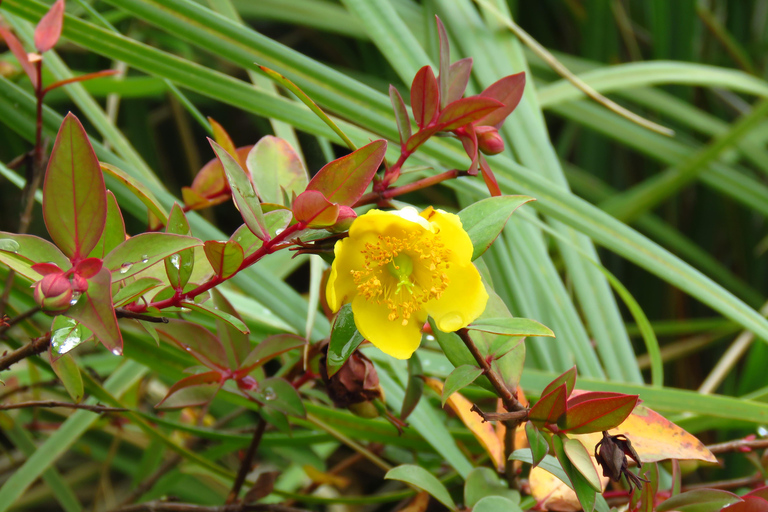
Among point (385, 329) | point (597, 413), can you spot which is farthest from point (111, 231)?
point (597, 413)

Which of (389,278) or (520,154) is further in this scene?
(520,154)

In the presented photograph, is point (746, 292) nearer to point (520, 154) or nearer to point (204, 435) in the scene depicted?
point (520, 154)

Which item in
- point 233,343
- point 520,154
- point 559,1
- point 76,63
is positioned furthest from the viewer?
point 559,1

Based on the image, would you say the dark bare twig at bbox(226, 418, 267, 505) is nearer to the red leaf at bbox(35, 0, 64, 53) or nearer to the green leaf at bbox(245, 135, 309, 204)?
the green leaf at bbox(245, 135, 309, 204)

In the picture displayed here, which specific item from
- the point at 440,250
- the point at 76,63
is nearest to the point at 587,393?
the point at 440,250

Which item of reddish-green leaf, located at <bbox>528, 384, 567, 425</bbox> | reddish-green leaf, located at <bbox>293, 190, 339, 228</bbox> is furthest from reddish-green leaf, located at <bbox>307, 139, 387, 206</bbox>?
reddish-green leaf, located at <bbox>528, 384, 567, 425</bbox>

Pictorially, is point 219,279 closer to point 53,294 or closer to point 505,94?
point 53,294

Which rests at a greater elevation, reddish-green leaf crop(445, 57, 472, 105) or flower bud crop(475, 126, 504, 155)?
reddish-green leaf crop(445, 57, 472, 105)
